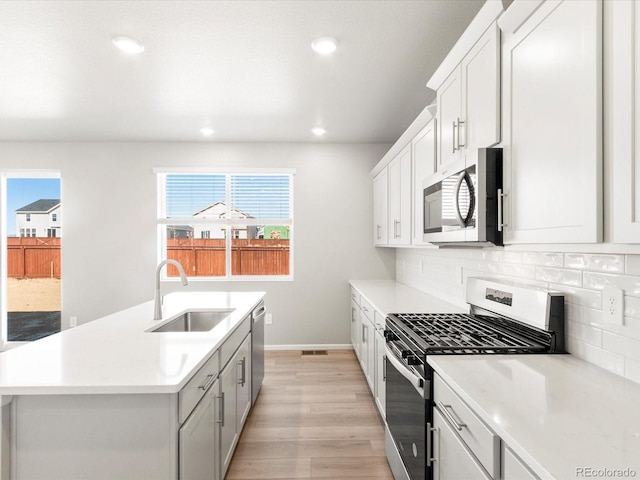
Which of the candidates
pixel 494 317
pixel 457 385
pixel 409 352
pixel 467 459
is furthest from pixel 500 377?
pixel 494 317

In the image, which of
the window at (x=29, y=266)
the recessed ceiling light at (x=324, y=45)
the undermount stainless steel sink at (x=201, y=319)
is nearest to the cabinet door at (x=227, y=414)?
the undermount stainless steel sink at (x=201, y=319)

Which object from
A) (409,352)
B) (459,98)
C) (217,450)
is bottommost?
(217,450)

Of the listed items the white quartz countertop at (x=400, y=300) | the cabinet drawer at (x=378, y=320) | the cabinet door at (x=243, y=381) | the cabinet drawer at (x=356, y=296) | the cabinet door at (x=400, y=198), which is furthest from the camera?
the cabinet drawer at (x=356, y=296)

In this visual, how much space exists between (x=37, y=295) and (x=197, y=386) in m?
4.37

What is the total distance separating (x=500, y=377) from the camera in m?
1.23

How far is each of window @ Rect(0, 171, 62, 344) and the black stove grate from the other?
454 centimetres

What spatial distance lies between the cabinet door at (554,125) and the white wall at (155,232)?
318 cm

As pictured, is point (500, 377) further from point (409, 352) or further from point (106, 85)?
point (106, 85)

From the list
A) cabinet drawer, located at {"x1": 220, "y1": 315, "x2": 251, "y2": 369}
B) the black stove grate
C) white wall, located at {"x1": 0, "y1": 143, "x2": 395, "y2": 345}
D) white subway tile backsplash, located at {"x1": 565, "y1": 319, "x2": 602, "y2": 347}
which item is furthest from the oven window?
white wall, located at {"x1": 0, "y1": 143, "x2": 395, "y2": 345}

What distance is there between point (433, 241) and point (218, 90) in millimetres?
2073

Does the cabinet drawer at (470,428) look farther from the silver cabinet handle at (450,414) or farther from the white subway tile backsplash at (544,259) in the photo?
the white subway tile backsplash at (544,259)

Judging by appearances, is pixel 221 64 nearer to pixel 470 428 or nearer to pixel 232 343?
pixel 232 343

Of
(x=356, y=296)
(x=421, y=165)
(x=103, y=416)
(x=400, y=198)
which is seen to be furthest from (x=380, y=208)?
(x=103, y=416)

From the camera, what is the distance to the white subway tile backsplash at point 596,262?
1256 mm
